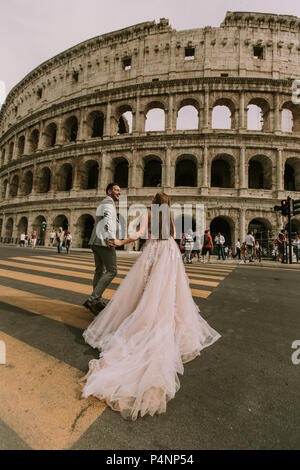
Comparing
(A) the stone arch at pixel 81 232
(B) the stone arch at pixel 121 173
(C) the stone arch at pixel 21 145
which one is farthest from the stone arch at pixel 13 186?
(B) the stone arch at pixel 121 173

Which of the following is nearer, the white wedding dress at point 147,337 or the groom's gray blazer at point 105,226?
the white wedding dress at point 147,337

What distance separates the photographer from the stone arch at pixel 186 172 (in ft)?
66.3

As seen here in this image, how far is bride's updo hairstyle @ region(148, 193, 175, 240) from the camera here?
246 centimetres

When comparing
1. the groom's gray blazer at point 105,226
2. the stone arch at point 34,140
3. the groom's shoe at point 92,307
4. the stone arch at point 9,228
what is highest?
the stone arch at point 34,140

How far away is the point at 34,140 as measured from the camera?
24.7 m

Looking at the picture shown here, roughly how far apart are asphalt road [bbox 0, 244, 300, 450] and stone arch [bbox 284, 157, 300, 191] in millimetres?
19119

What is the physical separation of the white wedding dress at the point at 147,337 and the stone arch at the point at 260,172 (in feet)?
60.9

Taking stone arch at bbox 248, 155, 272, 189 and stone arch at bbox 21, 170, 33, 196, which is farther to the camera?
stone arch at bbox 21, 170, 33, 196

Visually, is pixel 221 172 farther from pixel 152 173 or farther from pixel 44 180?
pixel 44 180

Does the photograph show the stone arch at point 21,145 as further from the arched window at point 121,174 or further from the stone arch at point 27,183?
the arched window at point 121,174

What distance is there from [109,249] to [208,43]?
Result: 78.7 ft

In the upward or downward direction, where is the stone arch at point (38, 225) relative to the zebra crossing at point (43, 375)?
upward

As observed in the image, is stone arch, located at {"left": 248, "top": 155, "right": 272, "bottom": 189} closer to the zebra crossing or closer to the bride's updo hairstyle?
the bride's updo hairstyle

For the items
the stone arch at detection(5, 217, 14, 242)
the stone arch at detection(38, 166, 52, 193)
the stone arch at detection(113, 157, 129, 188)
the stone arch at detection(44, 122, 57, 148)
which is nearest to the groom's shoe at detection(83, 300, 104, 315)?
the stone arch at detection(113, 157, 129, 188)
